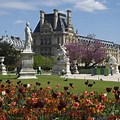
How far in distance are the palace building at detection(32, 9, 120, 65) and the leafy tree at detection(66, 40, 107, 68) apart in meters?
43.6

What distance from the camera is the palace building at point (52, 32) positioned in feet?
446

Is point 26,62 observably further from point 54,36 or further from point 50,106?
point 54,36

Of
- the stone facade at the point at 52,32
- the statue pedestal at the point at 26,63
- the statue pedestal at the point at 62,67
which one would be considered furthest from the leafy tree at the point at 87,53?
the statue pedestal at the point at 26,63

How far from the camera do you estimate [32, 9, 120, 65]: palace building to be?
136000mm

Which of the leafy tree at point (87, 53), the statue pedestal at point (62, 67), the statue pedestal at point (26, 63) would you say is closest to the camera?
the statue pedestal at point (26, 63)

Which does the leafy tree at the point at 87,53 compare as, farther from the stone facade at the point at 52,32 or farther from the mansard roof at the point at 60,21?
the mansard roof at the point at 60,21

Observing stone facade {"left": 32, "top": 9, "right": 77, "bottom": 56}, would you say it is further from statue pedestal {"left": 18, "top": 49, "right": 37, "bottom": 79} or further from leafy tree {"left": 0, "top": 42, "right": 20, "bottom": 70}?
statue pedestal {"left": 18, "top": 49, "right": 37, "bottom": 79}

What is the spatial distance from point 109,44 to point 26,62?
142 metres

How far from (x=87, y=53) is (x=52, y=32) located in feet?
180

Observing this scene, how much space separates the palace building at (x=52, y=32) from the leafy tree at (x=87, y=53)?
143 feet

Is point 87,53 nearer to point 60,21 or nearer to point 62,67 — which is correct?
point 62,67

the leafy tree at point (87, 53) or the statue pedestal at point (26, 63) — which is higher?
the leafy tree at point (87, 53)

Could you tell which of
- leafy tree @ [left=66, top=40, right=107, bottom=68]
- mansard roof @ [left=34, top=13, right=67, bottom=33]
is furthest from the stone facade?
leafy tree @ [left=66, top=40, right=107, bottom=68]

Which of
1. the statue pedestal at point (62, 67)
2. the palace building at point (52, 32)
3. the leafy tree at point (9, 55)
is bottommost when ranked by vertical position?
the statue pedestal at point (62, 67)
